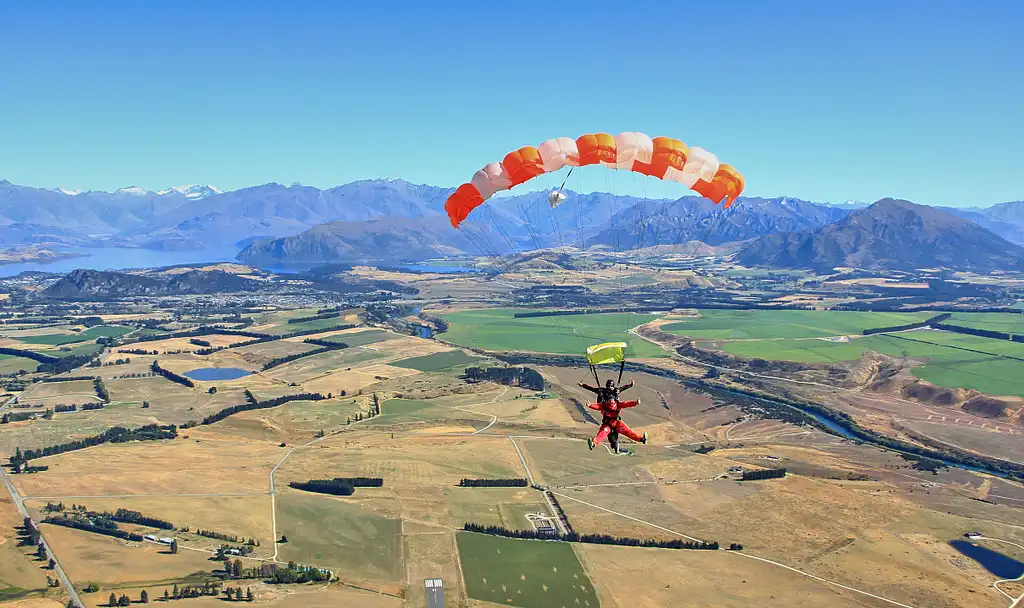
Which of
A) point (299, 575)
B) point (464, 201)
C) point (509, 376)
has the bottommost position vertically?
point (299, 575)

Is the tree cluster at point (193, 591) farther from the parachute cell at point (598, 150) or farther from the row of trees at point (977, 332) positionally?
the row of trees at point (977, 332)

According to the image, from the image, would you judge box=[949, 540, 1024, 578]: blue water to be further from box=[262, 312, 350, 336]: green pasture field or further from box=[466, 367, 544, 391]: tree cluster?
box=[262, 312, 350, 336]: green pasture field

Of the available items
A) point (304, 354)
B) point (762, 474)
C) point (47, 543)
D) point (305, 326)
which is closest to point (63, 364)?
point (304, 354)

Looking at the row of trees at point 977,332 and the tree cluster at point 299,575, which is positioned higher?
the row of trees at point 977,332

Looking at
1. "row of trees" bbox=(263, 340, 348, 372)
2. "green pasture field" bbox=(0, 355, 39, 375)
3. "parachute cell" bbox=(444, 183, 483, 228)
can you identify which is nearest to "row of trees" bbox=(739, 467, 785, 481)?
"parachute cell" bbox=(444, 183, 483, 228)

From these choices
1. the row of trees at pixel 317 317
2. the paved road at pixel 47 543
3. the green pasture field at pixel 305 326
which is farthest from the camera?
the row of trees at pixel 317 317

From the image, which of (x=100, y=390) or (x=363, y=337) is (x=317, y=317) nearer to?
(x=363, y=337)

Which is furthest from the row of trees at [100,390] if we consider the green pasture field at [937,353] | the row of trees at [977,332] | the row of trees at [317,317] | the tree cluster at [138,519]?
the row of trees at [977,332]

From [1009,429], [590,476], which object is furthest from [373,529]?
[1009,429]
